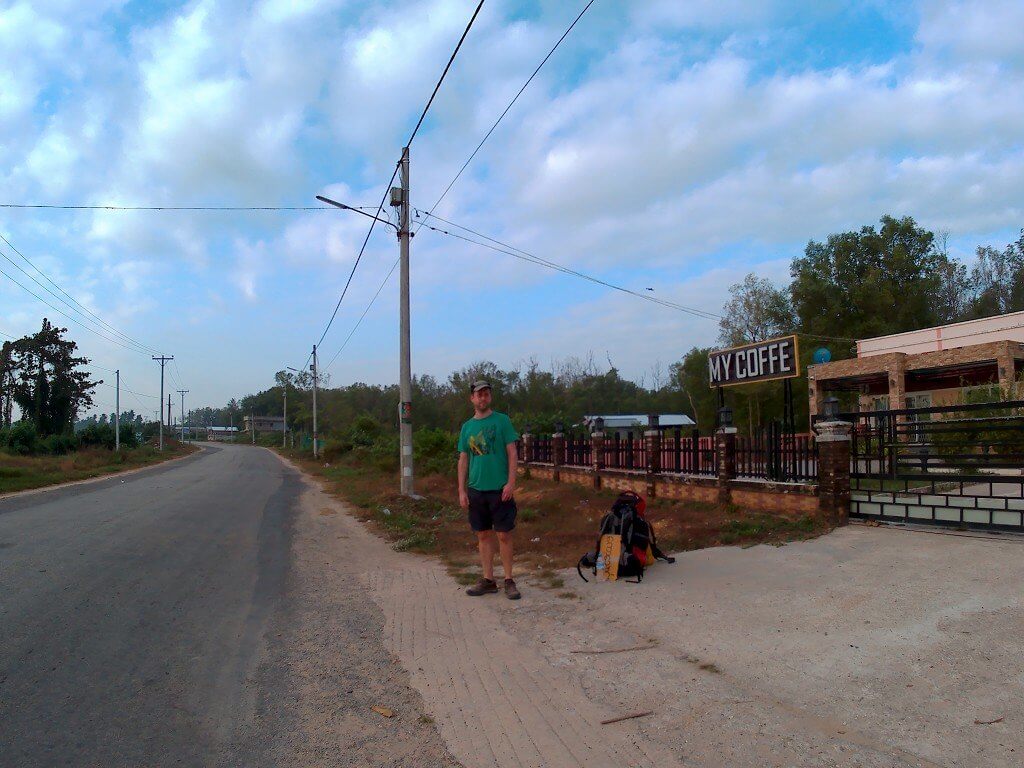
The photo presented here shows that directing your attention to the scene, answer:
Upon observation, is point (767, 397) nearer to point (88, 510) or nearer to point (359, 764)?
point (88, 510)

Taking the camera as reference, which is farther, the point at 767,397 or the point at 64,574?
the point at 767,397

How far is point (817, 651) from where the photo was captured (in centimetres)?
440

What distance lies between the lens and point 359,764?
327cm

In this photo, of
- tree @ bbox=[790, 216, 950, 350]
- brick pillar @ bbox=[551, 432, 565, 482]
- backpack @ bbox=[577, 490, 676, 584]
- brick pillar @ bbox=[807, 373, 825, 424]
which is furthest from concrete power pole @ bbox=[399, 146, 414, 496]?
tree @ bbox=[790, 216, 950, 350]

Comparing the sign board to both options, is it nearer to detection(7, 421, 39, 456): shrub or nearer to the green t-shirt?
the green t-shirt

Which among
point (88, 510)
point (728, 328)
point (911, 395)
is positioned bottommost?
point (88, 510)

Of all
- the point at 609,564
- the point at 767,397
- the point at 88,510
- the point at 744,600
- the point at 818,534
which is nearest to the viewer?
the point at 744,600

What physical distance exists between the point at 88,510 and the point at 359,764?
41.4ft

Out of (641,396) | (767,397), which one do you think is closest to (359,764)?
(767,397)

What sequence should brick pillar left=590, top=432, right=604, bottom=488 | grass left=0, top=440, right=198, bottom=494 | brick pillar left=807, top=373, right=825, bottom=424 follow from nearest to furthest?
brick pillar left=590, top=432, right=604, bottom=488 → grass left=0, top=440, right=198, bottom=494 → brick pillar left=807, top=373, right=825, bottom=424

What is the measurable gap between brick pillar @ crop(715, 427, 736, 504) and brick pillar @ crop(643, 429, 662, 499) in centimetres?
196

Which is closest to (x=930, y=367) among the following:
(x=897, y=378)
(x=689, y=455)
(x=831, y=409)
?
(x=897, y=378)

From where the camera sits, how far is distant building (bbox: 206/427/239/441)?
151000 mm

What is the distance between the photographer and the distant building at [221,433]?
151000 mm
